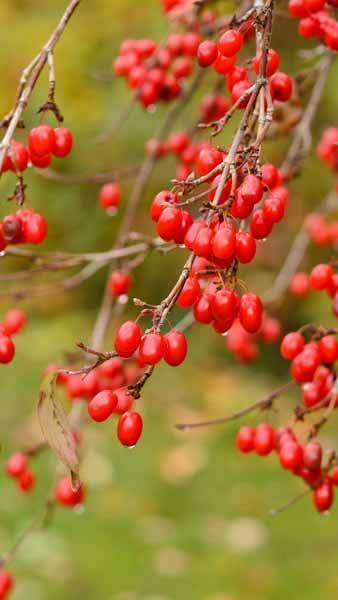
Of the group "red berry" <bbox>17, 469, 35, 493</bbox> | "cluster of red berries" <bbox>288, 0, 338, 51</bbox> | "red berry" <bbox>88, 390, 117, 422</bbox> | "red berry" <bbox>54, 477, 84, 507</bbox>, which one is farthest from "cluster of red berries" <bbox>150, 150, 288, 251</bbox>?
"red berry" <bbox>17, 469, 35, 493</bbox>

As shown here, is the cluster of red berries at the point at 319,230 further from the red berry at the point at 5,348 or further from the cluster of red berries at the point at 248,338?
the red berry at the point at 5,348

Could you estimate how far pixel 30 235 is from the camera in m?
1.23

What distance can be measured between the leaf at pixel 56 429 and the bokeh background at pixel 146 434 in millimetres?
1211

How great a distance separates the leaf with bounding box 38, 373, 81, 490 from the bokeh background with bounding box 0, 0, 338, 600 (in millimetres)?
1211

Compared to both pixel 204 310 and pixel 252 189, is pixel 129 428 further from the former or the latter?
pixel 252 189

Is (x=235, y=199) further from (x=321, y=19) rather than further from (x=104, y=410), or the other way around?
(x=321, y=19)

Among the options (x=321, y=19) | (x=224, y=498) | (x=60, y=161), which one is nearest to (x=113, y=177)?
(x=321, y=19)

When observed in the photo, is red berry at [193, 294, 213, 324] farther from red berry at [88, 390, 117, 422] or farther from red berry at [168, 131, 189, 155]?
red berry at [168, 131, 189, 155]

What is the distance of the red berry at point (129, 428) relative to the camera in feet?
3.44

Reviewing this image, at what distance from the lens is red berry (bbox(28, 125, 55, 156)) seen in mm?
1188

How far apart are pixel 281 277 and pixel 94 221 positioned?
3.14 m

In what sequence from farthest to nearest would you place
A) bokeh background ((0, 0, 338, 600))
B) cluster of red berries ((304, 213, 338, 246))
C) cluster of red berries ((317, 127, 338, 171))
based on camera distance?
bokeh background ((0, 0, 338, 600)), cluster of red berries ((304, 213, 338, 246)), cluster of red berries ((317, 127, 338, 171))

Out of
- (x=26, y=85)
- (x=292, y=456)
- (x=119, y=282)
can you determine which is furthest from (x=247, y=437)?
(x=26, y=85)

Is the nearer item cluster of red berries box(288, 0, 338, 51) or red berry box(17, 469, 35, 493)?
cluster of red berries box(288, 0, 338, 51)
